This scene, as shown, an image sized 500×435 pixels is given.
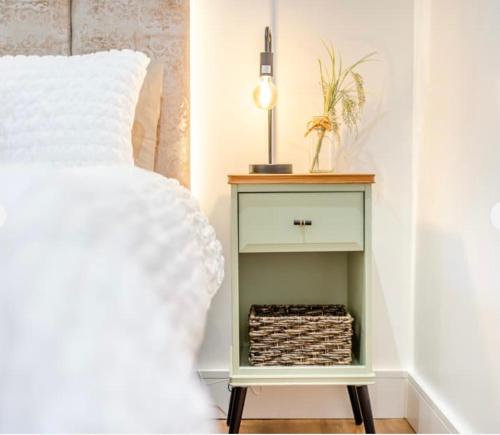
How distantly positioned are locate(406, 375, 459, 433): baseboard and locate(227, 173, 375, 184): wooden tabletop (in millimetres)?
717

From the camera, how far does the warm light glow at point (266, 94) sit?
1.76 metres

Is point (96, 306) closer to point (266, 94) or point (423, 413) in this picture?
point (266, 94)

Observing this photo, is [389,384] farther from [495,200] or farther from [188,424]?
[188,424]

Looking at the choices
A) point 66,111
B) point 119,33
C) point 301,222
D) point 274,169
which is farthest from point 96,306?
point 119,33

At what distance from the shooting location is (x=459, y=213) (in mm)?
1485

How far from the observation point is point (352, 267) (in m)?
1.80

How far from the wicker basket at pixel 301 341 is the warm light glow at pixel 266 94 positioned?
0.69 metres

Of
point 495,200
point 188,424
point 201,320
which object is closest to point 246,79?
point 495,200

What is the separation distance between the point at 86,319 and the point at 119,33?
58.7 inches

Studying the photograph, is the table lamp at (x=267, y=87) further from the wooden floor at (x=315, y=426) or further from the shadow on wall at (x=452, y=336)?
the wooden floor at (x=315, y=426)

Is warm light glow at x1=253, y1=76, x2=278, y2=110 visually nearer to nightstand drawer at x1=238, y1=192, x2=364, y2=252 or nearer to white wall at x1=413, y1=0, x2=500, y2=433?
nightstand drawer at x1=238, y1=192, x2=364, y2=252

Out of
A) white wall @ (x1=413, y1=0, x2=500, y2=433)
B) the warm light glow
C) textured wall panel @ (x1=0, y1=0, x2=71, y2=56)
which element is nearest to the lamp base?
the warm light glow

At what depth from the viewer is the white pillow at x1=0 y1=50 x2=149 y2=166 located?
130cm

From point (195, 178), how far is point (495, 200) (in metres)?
1.02
